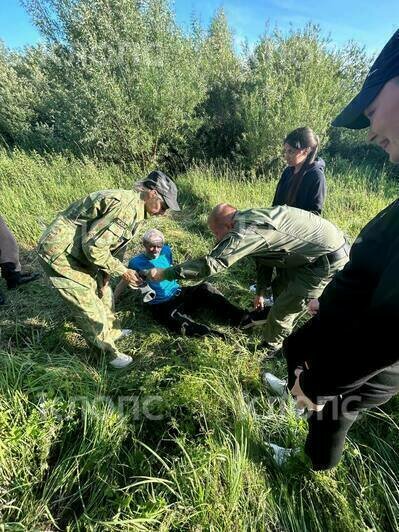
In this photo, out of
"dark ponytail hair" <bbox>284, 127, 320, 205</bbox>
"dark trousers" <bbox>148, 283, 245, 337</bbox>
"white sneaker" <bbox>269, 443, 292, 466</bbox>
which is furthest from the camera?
"dark ponytail hair" <bbox>284, 127, 320, 205</bbox>

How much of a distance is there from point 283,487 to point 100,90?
7.87 m

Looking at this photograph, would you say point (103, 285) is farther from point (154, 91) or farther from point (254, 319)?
point (154, 91)

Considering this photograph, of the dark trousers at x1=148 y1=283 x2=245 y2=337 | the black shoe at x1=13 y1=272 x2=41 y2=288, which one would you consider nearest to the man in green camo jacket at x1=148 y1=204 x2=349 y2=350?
the dark trousers at x1=148 y1=283 x2=245 y2=337

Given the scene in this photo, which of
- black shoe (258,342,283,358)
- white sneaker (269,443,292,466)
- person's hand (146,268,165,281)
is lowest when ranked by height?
black shoe (258,342,283,358)

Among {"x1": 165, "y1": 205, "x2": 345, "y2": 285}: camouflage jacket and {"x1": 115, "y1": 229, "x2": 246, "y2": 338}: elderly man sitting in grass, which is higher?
{"x1": 165, "y1": 205, "x2": 345, "y2": 285}: camouflage jacket

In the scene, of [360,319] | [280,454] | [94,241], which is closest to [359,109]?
[360,319]

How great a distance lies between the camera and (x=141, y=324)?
10.6 ft

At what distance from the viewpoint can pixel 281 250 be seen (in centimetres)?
225

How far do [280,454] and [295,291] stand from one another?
122cm

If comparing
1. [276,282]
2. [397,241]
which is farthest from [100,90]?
[397,241]

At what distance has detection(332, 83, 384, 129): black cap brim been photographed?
0.83 meters

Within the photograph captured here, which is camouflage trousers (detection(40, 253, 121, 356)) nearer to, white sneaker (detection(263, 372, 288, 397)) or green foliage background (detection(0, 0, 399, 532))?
green foliage background (detection(0, 0, 399, 532))

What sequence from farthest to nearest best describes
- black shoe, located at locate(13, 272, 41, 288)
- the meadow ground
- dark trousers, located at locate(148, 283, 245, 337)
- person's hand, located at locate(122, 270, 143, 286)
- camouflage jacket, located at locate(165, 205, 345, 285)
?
black shoe, located at locate(13, 272, 41, 288)
dark trousers, located at locate(148, 283, 245, 337)
person's hand, located at locate(122, 270, 143, 286)
camouflage jacket, located at locate(165, 205, 345, 285)
the meadow ground

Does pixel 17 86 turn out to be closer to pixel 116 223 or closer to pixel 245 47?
pixel 245 47
